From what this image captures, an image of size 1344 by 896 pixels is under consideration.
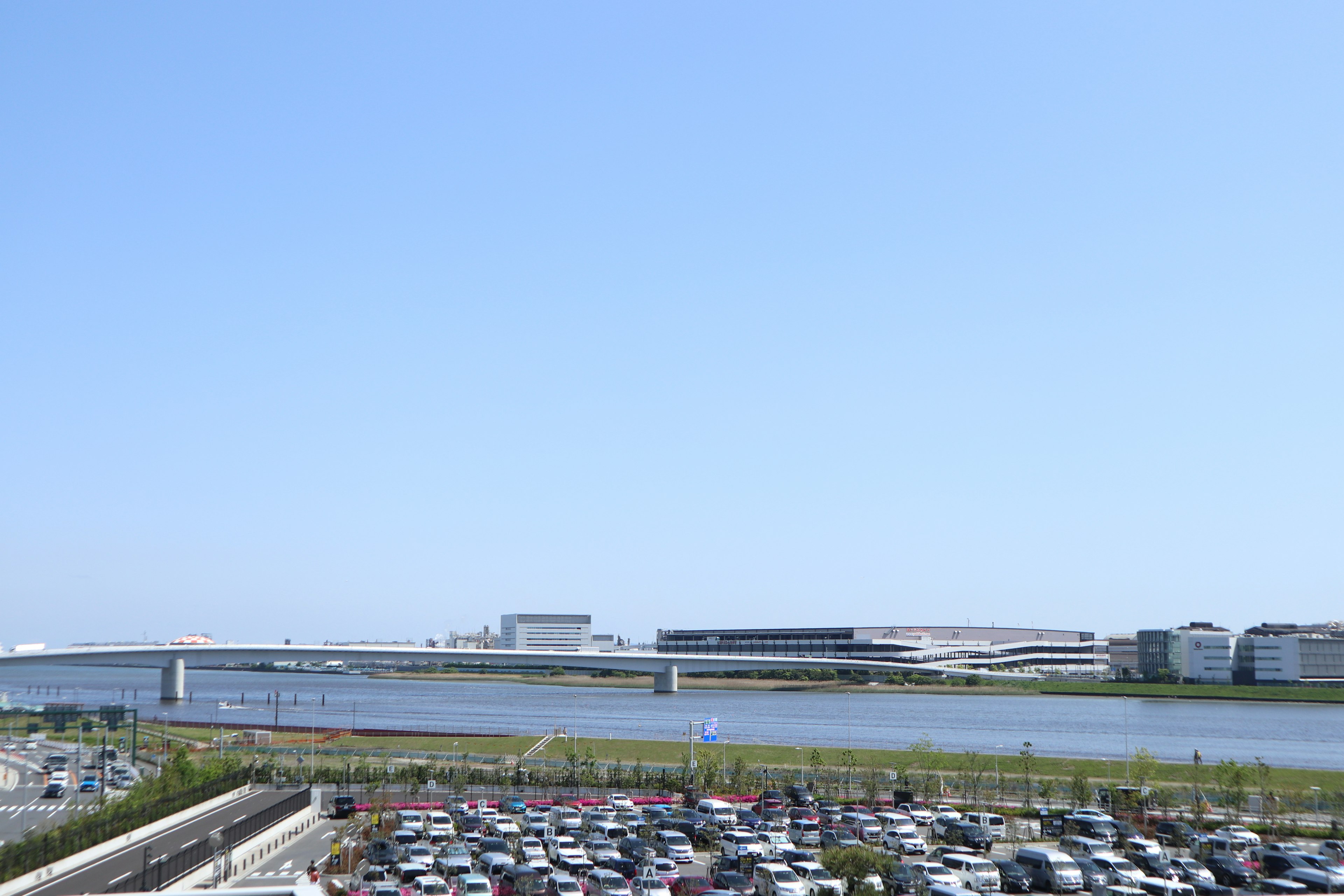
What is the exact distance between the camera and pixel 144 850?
105 feet

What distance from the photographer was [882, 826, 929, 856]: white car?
38188 millimetres

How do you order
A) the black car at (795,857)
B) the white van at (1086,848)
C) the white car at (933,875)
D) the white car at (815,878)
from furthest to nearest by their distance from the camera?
the white van at (1086,848) → the black car at (795,857) → the white car at (933,875) → the white car at (815,878)

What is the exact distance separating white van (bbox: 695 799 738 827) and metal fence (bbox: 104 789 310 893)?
1633cm

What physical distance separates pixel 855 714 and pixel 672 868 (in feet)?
327

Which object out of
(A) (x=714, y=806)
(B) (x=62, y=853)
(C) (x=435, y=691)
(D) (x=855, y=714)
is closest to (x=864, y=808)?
(A) (x=714, y=806)

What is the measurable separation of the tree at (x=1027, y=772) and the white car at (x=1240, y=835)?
34.4 ft

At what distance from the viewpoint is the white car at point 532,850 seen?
34.3m

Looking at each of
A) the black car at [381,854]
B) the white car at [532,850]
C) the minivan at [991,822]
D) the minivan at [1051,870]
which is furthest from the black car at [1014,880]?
the black car at [381,854]

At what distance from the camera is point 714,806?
43219 mm

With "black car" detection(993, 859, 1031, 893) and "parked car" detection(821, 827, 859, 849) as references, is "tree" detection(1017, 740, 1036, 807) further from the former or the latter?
"black car" detection(993, 859, 1031, 893)

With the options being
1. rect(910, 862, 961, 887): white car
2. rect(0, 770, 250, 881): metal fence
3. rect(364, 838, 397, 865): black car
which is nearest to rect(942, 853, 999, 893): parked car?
rect(910, 862, 961, 887): white car

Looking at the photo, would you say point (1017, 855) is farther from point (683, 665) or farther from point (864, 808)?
point (683, 665)

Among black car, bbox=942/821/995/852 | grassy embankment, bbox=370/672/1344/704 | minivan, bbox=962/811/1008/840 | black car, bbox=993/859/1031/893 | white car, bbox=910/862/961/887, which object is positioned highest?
white car, bbox=910/862/961/887

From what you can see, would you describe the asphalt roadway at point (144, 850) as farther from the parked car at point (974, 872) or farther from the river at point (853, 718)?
the river at point (853, 718)
